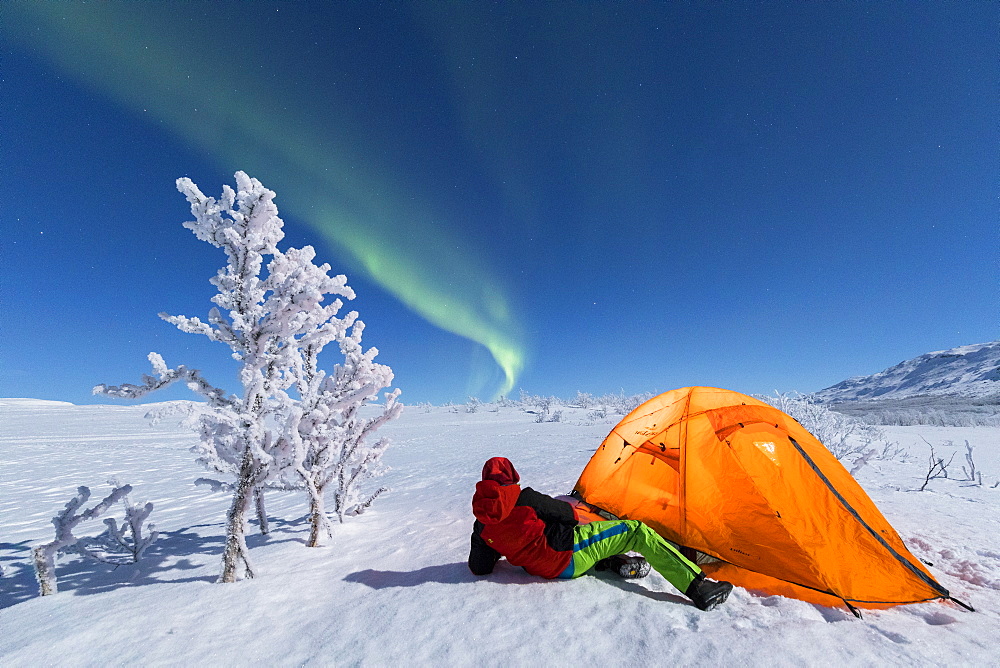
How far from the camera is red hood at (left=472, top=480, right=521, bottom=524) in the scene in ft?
10.3

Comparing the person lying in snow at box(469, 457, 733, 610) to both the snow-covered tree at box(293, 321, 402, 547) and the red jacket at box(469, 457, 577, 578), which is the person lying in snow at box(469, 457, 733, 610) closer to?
the red jacket at box(469, 457, 577, 578)

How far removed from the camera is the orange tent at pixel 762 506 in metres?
2.99

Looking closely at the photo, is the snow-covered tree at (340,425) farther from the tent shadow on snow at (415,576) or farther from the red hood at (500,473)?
the red hood at (500,473)

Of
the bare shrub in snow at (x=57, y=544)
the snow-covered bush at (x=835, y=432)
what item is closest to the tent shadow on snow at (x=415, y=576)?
the bare shrub in snow at (x=57, y=544)

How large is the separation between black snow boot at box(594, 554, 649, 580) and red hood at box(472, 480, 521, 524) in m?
1.10

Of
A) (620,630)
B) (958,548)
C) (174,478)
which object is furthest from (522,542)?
(174,478)

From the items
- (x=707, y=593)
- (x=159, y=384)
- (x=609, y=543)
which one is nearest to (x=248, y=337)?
(x=159, y=384)

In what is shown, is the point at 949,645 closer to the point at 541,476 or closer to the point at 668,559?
the point at 668,559

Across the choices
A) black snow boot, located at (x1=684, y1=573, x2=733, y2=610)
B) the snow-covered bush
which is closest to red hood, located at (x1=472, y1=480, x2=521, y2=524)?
black snow boot, located at (x1=684, y1=573, x2=733, y2=610)

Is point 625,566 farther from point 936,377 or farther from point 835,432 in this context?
point 936,377

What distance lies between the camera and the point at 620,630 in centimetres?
256

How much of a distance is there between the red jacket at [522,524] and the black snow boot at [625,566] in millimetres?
545

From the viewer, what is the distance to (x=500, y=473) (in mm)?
3340

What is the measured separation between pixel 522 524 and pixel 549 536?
31cm
